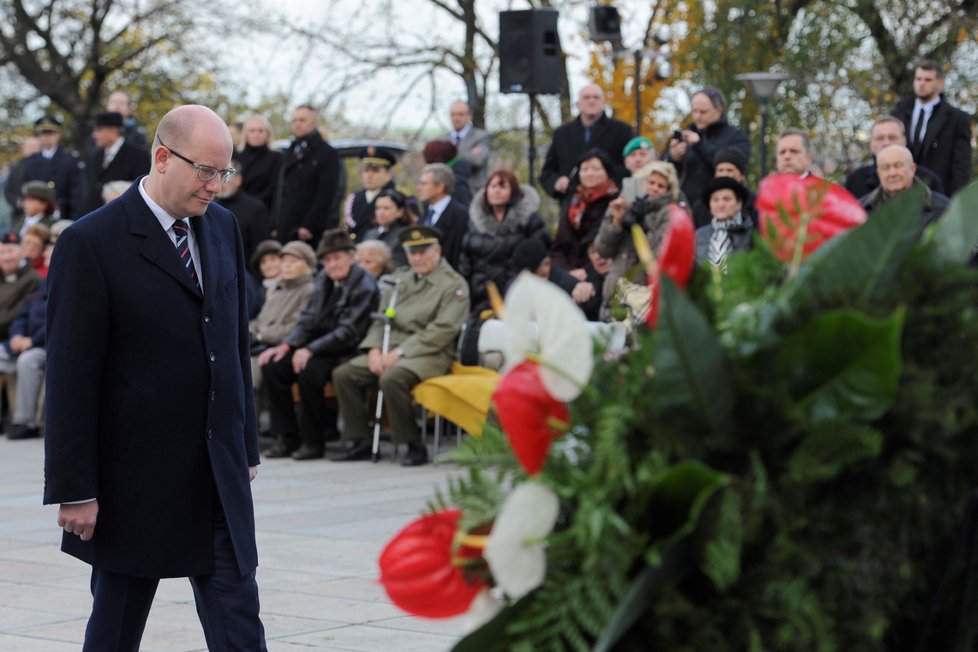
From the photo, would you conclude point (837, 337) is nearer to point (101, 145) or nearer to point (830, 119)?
point (101, 145)

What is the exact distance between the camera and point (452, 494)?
1.97 m

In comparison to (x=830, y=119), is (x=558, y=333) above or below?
below

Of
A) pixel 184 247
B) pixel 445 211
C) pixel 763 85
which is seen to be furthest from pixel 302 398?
pixel 184 247

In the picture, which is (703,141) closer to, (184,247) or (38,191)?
(38,191)

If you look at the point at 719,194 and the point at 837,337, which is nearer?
the point at 837,337

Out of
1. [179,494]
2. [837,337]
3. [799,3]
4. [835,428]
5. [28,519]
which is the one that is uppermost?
[799,3]

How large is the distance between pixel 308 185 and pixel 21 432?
3.71 m

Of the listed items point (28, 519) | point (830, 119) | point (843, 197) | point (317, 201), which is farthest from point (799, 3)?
point (843, 197)

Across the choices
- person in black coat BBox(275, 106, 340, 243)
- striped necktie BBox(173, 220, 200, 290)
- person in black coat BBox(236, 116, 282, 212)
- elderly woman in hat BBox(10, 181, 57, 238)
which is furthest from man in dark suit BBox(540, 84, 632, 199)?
striped necktie BBox(173, 220, 200, 290)

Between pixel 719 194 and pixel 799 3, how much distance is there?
1000cm

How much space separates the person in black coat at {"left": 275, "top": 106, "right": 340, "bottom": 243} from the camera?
14.9m

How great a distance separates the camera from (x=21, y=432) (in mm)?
14297

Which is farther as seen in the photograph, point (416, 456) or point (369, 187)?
point (369, 187)

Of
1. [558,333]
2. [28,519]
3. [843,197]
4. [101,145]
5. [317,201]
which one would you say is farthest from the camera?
[101,145]
